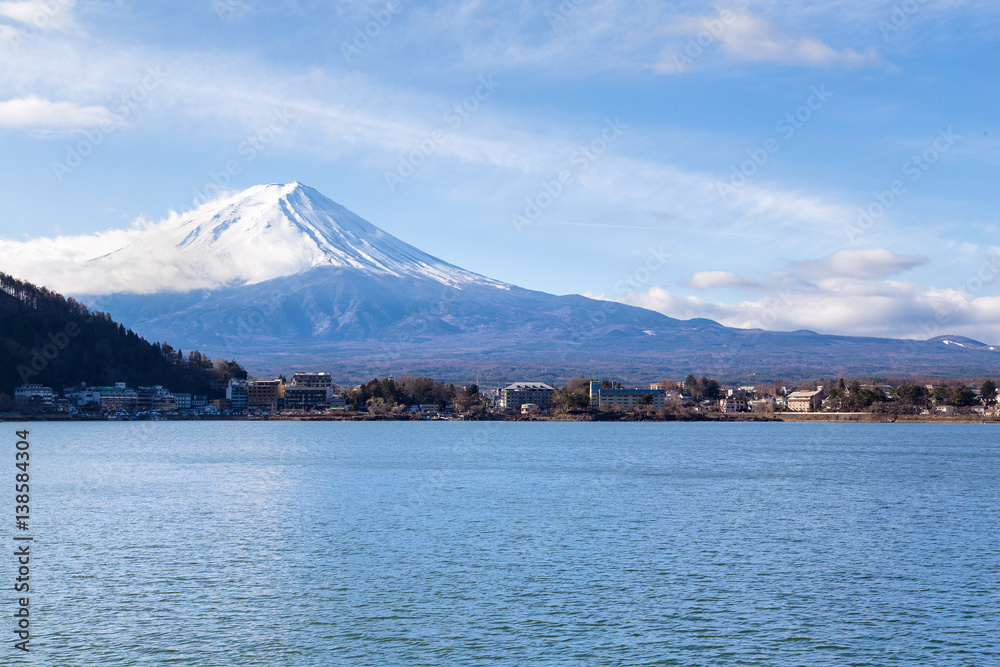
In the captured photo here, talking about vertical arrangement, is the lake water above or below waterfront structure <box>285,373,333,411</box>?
below

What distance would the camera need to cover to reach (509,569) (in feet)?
60.6

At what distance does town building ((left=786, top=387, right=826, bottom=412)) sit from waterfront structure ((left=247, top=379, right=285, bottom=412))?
73.0 metres

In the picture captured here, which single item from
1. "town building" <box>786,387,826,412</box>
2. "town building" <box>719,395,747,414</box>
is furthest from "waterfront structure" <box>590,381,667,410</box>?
"town building" <box>786,387,826,412</box>

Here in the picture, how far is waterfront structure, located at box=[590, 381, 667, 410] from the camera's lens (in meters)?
125

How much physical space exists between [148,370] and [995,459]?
9730 centimetres

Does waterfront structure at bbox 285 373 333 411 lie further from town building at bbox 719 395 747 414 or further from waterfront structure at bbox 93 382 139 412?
town building at bbox 719 395 747 414

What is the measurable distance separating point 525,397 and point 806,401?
41.0 metres

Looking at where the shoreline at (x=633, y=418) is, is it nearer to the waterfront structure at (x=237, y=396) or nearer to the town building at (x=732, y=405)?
the town building at (x=732, y=405)

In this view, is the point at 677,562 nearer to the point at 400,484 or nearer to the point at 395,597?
the point at 395,597

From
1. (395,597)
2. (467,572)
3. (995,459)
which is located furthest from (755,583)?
(995,459)

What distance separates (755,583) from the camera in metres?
17.2

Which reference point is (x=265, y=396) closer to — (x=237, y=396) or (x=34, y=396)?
(x=237, y=396)

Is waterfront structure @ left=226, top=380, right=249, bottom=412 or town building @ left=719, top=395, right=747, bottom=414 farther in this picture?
town building @ left=719, top=395, right=747, bottom=414

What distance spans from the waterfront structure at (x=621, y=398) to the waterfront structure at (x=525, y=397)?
7586 mm
